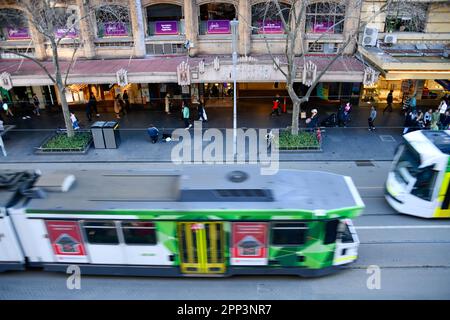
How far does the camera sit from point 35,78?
2214 cm

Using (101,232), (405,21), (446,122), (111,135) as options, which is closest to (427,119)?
(446,122)

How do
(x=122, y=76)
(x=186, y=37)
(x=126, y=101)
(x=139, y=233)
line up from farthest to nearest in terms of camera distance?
(x=126, y=101) → (x=186, y=37) → (x=122, y=76) → (x=139, y=233)

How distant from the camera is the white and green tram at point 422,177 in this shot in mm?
13016

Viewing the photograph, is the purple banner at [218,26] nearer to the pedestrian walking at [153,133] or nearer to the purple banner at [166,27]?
the purple banner at [166,27]

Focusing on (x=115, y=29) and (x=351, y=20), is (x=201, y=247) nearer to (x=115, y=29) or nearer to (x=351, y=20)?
(x=115, y=29)

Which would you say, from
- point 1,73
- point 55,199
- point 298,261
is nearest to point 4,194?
point 55,199

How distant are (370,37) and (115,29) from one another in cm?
1665

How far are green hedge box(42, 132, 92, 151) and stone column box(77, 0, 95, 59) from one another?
273 inches

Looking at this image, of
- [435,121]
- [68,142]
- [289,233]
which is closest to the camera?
[289,233]

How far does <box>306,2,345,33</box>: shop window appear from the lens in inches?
941

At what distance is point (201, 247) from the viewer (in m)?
10.6
